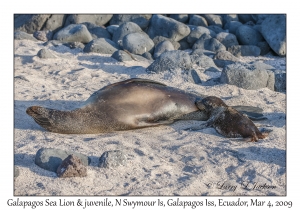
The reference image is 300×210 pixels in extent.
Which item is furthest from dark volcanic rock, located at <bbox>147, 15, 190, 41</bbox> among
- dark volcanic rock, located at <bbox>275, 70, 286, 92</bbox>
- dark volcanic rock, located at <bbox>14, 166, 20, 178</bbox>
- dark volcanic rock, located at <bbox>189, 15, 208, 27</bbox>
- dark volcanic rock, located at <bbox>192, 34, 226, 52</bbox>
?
dark volcanic rock, located at <bbox>14, 166, 20, 178</bbox>

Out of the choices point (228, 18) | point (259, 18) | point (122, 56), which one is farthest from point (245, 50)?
point (122, 56)

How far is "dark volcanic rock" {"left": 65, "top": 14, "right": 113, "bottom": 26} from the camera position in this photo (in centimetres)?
1328

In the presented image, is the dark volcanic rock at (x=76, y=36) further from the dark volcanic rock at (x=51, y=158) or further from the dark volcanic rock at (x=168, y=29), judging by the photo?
the dark volcanic rock at (x=51, y=158)

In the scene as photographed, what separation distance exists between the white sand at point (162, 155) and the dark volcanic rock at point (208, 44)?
4.11 meters

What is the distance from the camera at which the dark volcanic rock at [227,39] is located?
40.3 feet

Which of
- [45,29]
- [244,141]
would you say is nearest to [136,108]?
[244,141]

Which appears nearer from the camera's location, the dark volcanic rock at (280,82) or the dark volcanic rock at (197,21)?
the dark volcanic rock at (280,82)

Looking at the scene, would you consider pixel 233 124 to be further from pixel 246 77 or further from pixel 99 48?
pixel 99 48

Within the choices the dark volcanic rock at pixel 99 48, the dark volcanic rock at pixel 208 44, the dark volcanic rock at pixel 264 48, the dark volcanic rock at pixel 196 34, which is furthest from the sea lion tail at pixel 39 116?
the dark volcanic rock at pixel 264 48

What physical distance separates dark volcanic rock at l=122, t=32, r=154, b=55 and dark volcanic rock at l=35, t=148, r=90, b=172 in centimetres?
632

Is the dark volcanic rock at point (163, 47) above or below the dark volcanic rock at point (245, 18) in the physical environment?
below

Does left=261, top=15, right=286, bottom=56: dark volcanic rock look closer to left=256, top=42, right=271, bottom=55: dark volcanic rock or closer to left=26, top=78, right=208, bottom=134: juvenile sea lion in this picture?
left=256, top=42, right=271, bottom=55: dark volcanic rock

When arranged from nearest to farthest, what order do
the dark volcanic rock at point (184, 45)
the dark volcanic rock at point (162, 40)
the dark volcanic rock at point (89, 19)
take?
the dark volcanic rock at point (162, 40)
the dark volcanic rock at point (184, 45)
the dark volcanic rock at point (89, 19)

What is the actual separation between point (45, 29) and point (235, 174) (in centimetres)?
955
